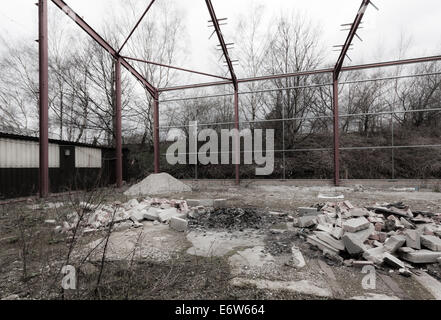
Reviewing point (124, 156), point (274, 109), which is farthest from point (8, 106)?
point (274, 109)

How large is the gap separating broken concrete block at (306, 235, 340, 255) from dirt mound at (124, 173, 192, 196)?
306 inches

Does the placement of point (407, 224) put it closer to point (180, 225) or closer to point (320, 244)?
point (320, 244)

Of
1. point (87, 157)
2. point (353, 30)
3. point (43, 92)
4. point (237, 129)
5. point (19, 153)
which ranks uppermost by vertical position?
point (353, 30)

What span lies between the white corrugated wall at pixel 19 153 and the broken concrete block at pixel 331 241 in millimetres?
10150

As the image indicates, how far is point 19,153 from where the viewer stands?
8.20m

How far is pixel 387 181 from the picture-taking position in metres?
10.5

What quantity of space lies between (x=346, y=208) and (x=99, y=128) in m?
18.1

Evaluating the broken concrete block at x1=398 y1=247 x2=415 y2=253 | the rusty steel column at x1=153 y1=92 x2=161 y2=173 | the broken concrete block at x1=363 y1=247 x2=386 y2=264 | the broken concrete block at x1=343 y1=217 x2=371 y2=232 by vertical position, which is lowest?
the broken concrete block at x1=363 y1=247 x2=386 y2=264

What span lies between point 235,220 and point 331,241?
2.19 metres

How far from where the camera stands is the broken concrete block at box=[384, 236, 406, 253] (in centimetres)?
303

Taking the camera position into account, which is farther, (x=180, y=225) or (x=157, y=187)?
(x=157, y=187)

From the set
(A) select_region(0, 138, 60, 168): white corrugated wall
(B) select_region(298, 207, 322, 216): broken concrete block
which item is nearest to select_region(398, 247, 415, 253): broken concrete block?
(B) select_region(298, 207, 322, 216): broken concrete block

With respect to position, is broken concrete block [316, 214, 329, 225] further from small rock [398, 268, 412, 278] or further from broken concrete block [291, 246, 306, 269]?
small rock [398, 268, 412, 278]

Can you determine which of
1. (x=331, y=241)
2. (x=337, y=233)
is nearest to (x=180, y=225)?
(x=331, y=241)
